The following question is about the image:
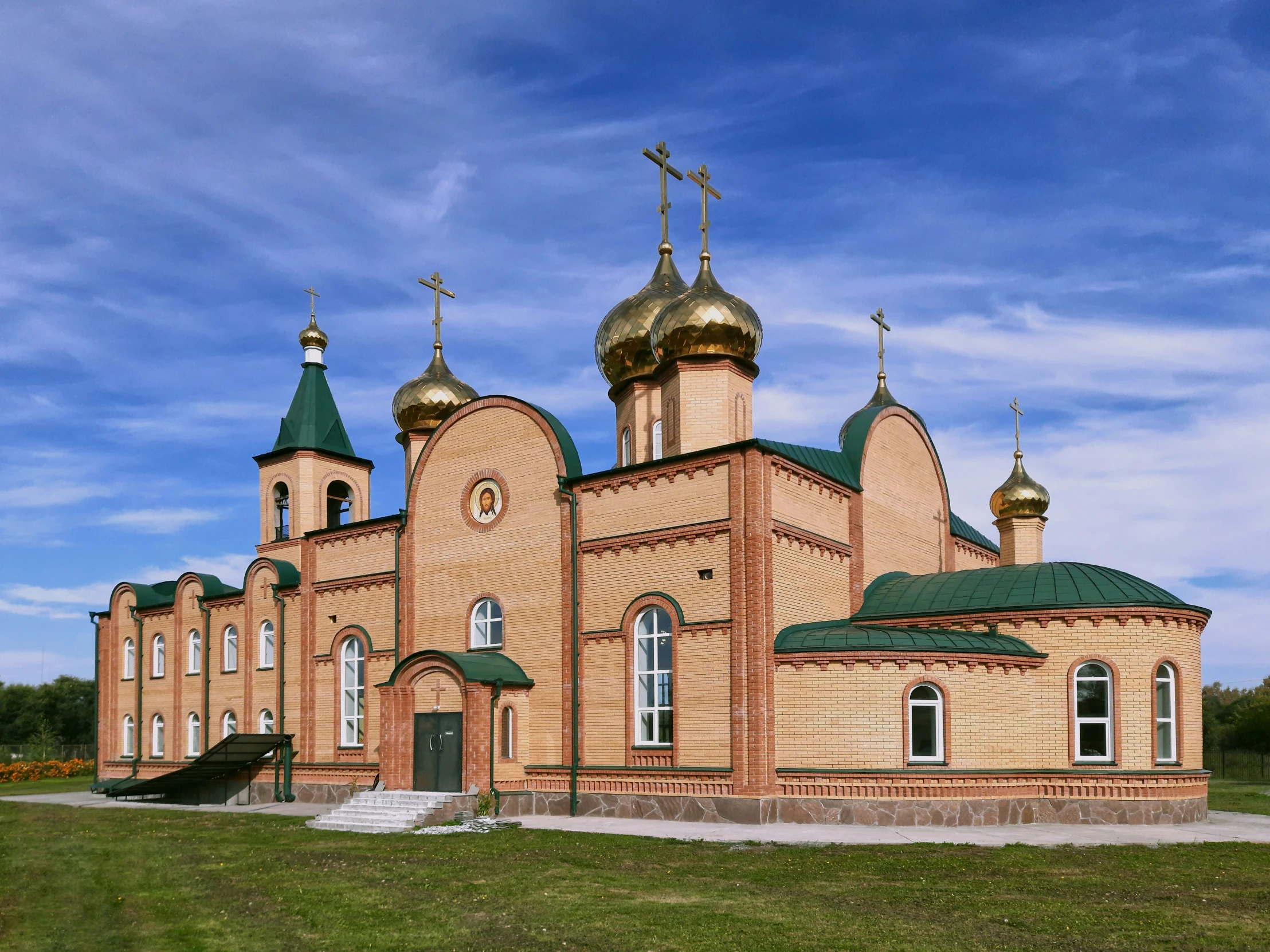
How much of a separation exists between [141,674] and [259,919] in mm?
21365

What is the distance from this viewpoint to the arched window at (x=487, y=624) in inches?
792

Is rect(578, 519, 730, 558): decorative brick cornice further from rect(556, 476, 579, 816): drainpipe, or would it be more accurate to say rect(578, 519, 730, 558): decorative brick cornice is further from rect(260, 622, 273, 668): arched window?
rect(260, 622, 273, 668): arched window

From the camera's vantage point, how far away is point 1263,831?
15.5 metres

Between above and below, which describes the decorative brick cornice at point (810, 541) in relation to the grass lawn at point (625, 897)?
above

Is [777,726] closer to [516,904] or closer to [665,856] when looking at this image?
[665,856]

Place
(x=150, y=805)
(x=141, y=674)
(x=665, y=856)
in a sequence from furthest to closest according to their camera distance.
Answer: (x=141, y=674), (x=150, y=805), (x=665, y=856)

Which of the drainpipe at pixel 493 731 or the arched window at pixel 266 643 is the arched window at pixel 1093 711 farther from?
the arched window at pixel 266 643

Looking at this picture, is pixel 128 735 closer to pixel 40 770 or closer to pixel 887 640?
pixel 40 770

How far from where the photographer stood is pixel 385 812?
17.6 m

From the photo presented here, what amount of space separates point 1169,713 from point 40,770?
35117mm

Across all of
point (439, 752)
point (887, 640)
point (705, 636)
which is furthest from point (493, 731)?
point (887, 640)

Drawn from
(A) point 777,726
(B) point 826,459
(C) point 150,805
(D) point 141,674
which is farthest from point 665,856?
(D) point 141,674

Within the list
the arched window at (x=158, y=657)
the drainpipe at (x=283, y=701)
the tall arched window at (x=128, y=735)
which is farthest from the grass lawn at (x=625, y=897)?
the tall arched window at (x=128, y=735)

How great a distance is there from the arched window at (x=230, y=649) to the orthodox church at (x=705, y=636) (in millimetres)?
1683
